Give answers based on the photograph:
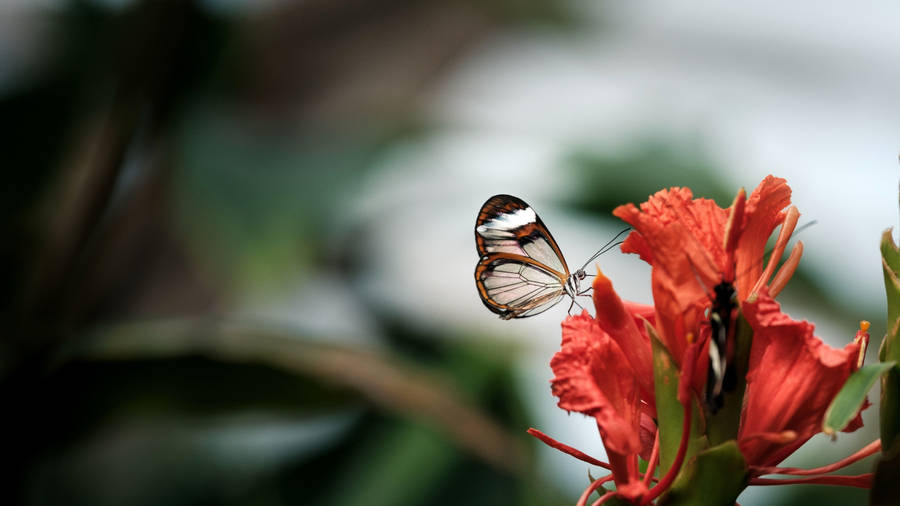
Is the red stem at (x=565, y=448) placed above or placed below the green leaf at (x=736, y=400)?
below

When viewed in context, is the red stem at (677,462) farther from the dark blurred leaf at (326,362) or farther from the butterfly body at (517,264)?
the dark blurred leaf at (326,362)

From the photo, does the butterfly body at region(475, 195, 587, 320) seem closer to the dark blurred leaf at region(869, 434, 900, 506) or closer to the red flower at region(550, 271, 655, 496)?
the red flower at region(550, 271, 655, 496)

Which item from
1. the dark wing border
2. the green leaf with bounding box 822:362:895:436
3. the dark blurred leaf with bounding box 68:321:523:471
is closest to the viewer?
the green leaf with bounding box 822:362:895:436

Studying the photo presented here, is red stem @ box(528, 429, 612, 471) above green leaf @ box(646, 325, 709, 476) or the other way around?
the other way around

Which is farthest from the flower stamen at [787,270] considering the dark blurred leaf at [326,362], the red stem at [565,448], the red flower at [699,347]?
the dark blurred leaf at [326,362]

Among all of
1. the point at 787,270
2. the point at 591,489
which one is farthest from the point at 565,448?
the point at 787,270

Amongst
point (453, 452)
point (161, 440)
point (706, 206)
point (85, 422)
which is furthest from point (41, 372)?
point (706, 206)

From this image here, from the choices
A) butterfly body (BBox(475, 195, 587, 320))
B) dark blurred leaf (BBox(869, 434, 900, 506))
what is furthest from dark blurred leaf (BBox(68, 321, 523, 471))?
dark blurred leaf (BBox(869, 434, 900, 506))

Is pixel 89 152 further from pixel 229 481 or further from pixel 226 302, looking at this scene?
pixel 229 481
